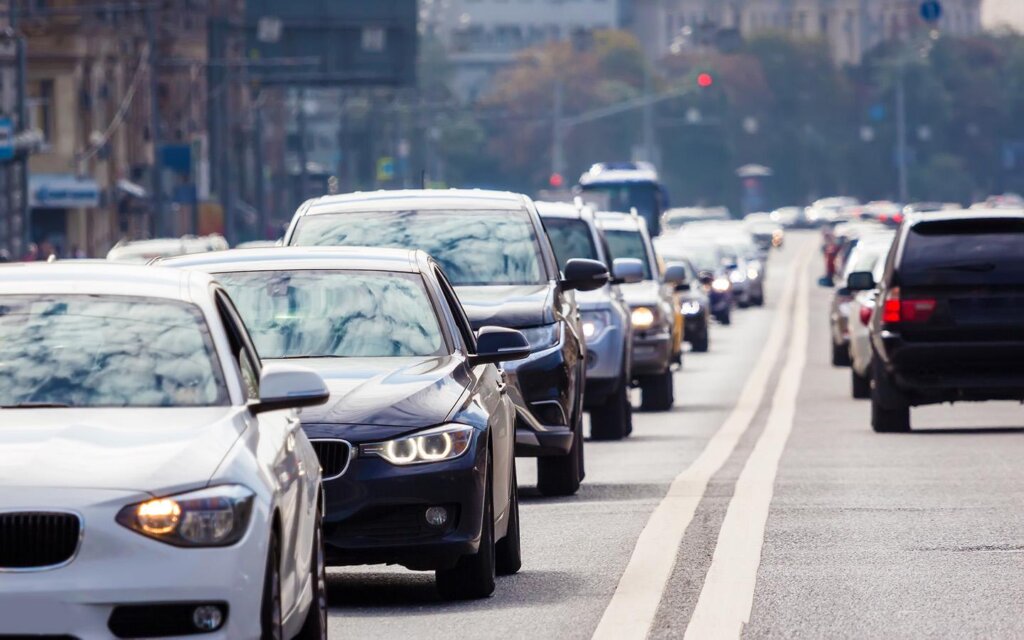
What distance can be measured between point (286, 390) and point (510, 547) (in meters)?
3.51

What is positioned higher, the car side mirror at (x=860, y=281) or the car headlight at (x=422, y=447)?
the car headlight at (x=422, y=447)

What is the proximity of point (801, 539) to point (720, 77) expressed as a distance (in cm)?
15823

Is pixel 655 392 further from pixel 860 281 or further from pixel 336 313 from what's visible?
Result: pixel 336 313

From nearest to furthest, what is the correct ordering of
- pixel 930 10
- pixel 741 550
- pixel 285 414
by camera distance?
pixel 285 414 < pixel 741 550 < pixel 930 10

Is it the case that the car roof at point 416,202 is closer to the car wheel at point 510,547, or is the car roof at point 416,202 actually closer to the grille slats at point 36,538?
the car wheel at point 510,547

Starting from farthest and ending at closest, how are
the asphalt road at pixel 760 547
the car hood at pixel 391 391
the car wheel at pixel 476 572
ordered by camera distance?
the car wheel at pixel 476 572 → the car hood at pixel 391 391 → the asphalt road at pixel 760 547

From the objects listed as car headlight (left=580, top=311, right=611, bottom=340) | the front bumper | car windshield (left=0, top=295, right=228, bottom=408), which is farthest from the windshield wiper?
car headlight (left=580, top=311, right=611, bottom=340)

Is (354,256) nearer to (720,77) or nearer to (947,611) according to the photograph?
(947,611)

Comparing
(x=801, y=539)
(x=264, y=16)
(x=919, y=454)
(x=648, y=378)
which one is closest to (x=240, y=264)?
(x=801, y=539)

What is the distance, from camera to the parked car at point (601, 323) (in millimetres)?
20062

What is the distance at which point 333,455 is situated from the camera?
10.2m

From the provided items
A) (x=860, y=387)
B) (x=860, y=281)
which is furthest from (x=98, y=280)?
(x=860, y=387)

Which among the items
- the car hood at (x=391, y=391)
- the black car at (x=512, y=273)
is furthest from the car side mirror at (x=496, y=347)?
the black car at (x=512, y=273)

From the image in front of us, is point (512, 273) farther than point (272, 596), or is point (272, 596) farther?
point (512, 273)
